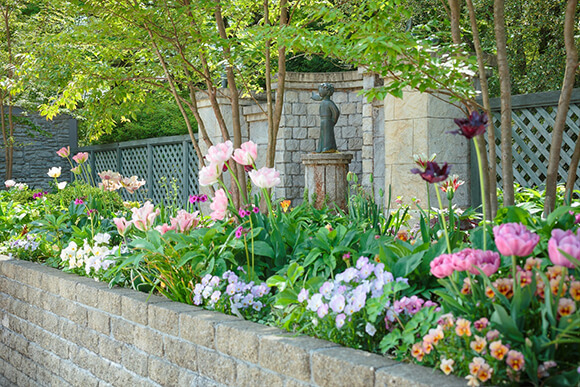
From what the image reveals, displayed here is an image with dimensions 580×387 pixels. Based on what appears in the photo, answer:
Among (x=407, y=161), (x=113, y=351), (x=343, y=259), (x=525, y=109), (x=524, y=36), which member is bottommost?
(x=113, y=351)

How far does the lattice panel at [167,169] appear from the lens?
9.49 m

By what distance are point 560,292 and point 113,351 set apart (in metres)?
2.30

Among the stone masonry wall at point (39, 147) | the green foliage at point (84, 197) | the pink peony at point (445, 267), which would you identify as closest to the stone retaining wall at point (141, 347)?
the pink peony at point (445, 267)

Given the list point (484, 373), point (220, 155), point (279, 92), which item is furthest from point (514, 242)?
point (279, 92)

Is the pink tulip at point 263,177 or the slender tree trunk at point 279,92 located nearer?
the pink tulip at point 263,177

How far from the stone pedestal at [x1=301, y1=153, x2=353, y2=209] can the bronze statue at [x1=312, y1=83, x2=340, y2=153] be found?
0.84 ft

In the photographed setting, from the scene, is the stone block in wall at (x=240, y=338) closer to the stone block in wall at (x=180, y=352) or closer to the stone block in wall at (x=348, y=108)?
the stone block in wall at (x=180, y=352)

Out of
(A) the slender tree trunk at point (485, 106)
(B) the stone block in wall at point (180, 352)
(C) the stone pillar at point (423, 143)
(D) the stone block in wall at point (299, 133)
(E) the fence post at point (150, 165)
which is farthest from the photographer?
(E) the fence post at point (150, 165)

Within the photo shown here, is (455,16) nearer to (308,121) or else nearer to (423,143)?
(423,143)

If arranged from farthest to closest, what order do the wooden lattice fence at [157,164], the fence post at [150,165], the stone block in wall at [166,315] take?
1. the fence post at [150,165]
2. the wooden lattice fence at [157,164]
3. the stone block in wall at [166,315]

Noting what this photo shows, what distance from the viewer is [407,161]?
5.41 metres

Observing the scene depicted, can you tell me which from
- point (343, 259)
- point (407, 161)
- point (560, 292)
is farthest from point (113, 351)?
point (407, 161)

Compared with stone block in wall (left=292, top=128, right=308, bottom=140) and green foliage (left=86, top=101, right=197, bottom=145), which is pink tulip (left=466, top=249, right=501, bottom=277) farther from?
green foliage (left=86, top=101, right=197, bottom=145)

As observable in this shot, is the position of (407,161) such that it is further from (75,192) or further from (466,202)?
(75,192)
